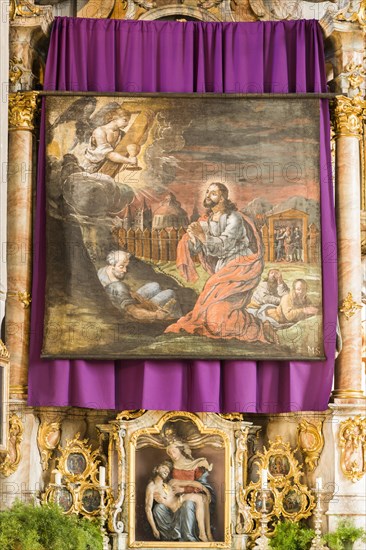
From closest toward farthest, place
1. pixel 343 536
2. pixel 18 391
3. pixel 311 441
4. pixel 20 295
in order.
A: pixel 343 536, pixel 18 391, pixel 311 441, pixel 20 295

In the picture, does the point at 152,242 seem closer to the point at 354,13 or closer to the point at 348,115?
the point at 348,115

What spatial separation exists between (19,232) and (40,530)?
194 inches

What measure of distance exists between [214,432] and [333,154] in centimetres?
483

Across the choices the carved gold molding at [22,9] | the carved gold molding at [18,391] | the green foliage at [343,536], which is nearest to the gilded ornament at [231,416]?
the green foliage at [343,536]

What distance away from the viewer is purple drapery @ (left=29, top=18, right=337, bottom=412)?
21.0m

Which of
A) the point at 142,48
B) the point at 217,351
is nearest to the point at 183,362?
the point at 217,351

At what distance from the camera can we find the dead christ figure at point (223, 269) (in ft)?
69.1

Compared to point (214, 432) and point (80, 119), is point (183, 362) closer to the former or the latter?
point (214, 432)

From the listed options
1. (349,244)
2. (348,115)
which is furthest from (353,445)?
(348,115)

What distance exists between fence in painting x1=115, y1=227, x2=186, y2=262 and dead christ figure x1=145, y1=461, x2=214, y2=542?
3.12 metres

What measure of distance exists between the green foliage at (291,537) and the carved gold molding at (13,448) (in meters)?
3.97

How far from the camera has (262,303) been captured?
21.1m

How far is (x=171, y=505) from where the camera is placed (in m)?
20.9

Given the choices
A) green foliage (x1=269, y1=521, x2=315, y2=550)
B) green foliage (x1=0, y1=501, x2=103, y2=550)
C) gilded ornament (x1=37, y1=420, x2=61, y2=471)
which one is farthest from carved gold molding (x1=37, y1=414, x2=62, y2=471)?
green foliage (x1=269, y1=521, x2=315, y2=550)
